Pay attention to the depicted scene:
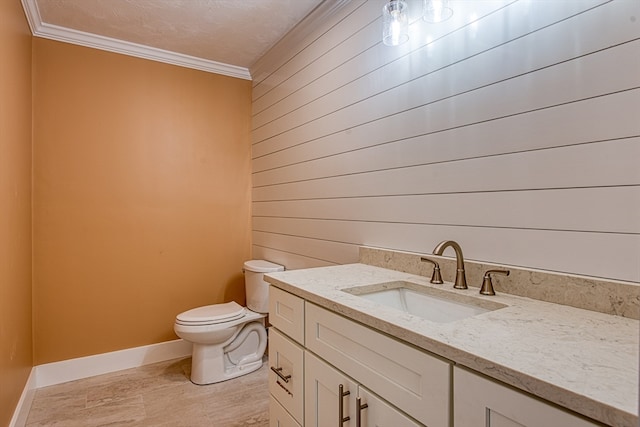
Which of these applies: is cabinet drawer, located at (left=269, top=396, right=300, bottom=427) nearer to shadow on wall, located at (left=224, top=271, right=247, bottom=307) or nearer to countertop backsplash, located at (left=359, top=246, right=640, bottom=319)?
countertop backsplash, located at (left=359, top=246, right=640, bottom=319)

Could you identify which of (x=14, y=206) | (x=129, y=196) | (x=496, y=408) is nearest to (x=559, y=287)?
(x=496, y=408)

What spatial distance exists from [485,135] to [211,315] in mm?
2054

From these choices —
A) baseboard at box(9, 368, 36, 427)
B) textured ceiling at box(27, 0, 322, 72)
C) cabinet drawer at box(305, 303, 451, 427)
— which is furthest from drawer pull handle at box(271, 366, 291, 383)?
textured ceiling at box(27, 0, 322, 72)

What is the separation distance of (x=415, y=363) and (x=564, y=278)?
0.56 metres

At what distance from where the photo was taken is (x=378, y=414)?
93 cm

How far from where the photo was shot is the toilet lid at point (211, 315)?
2338 millimetres

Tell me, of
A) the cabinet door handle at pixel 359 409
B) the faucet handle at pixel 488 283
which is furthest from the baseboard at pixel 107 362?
the faucet handle at pixel 488 283

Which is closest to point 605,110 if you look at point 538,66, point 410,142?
point 538,66

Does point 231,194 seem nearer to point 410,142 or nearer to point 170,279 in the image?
point 170,279

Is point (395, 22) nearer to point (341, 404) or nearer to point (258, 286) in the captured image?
point (341, 404)

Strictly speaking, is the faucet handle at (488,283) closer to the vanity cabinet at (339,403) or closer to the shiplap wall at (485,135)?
the shiplap wall at (485,135)

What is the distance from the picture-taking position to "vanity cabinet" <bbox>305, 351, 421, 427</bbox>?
35.6 inches

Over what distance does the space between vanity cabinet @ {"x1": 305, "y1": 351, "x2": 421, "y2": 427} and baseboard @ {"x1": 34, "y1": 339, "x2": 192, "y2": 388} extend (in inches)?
78.4

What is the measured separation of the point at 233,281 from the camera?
312 centimetres
